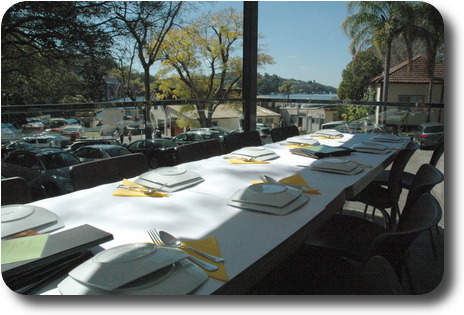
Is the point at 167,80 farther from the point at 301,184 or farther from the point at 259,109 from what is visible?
the point at 301,184

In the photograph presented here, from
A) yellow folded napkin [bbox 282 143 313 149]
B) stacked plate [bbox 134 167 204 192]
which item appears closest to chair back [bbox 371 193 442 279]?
stacked plate [bbox 134 167 204 192]

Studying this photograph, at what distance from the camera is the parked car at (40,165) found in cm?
359

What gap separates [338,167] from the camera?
1563 mm

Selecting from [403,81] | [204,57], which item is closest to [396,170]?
[204,57]

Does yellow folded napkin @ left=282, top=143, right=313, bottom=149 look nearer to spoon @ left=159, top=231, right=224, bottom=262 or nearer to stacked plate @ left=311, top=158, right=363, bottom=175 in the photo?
stacked plate @ left=311, top=158, right=363, bottom=175

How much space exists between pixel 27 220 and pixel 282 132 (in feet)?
8.09

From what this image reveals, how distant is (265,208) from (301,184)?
0.35m

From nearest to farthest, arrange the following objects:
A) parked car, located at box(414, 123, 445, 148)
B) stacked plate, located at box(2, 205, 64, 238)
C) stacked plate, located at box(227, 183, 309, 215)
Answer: stacked plate, located at box(2, 205, 64, 238), stacked plate, located at box(227, 183, 309, 215), parked car, located at box(414, 123, 445, 148)

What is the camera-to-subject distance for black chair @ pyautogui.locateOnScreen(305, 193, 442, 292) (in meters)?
0.94

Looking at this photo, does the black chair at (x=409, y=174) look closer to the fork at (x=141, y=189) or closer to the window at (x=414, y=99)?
the window at (x=414, y=99)

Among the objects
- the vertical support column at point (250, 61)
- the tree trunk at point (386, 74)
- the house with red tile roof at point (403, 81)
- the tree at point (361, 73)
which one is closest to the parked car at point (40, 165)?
the vertical support column at point (250, 61)

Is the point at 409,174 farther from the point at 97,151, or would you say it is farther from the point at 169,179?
the point at 97,151

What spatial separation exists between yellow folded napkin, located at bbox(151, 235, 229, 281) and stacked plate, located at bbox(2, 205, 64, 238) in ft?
1.29

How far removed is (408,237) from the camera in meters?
Result: 0.92
